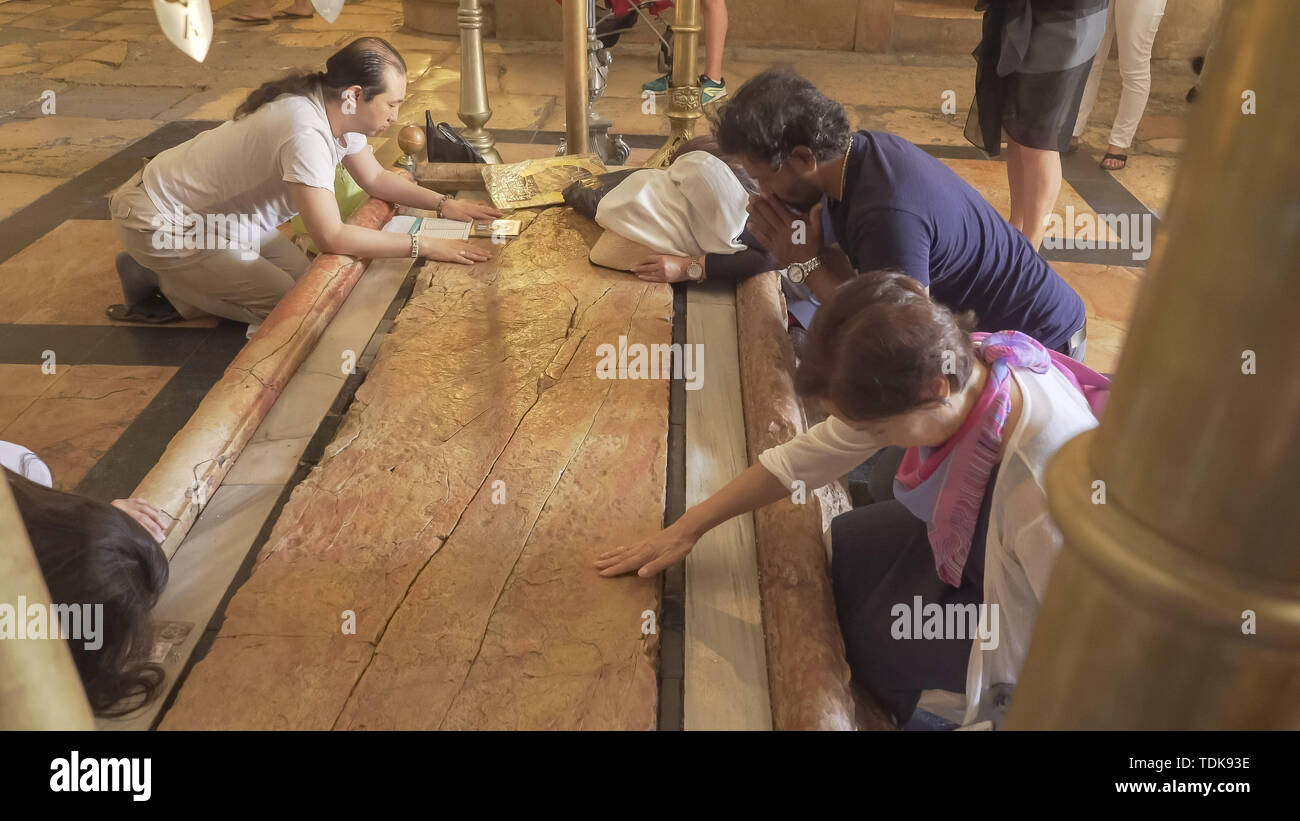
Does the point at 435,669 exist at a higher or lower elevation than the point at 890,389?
lower

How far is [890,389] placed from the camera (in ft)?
5.43

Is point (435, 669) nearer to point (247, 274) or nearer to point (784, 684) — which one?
point (784, 684)

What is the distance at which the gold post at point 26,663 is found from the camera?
0.49 metres

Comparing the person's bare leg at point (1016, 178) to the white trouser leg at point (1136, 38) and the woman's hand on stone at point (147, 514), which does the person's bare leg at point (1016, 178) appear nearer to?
the white trouser leg at point (1136, 38)

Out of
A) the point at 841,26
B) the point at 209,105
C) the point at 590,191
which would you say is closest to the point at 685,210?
the point at 590,191

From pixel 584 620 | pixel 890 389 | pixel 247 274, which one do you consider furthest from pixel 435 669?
pixel 247 274

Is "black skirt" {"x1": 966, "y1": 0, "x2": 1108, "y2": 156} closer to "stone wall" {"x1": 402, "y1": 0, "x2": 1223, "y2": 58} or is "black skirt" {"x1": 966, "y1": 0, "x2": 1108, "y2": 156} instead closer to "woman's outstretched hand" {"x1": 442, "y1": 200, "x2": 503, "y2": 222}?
"woman's outstretched hand" {"x1": 442, "y1": 200, "x2": 503, "y2": 222}

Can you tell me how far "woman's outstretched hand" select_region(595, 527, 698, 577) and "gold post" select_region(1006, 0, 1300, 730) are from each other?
1.56 metres

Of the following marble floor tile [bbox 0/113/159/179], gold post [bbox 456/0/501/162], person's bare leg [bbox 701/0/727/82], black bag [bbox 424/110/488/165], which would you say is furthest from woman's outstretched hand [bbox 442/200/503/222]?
marble floor tile [bbox 0/113/159/179]

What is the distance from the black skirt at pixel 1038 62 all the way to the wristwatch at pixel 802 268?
1.32 meters

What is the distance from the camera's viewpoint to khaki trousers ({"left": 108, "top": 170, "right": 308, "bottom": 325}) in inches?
147
